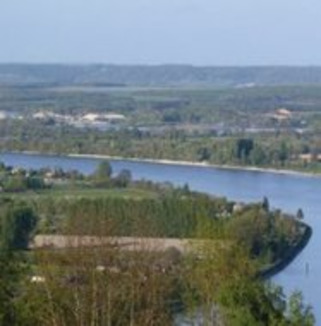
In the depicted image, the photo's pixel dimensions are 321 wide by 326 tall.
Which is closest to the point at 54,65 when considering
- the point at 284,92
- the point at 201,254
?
the point at 284,92

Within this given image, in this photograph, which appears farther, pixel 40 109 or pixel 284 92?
pixel 284 92

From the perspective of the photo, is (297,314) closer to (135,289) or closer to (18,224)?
(135,289)

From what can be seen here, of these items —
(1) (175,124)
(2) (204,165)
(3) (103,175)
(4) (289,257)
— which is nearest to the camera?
(4) (289,257)

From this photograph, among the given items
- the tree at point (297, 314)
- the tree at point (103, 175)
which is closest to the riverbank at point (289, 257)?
the tree at point (103, 175)

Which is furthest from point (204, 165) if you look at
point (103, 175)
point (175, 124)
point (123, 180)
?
point (175, 124)

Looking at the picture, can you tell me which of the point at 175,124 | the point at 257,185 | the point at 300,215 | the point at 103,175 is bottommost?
the point at 175,124

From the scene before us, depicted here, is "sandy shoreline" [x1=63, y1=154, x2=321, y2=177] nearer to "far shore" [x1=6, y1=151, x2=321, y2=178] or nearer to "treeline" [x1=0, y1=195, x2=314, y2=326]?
"far shore" [x1=6, y1=151, x2=321, y2=178]

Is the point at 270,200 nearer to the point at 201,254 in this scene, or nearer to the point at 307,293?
the point at 307,293
